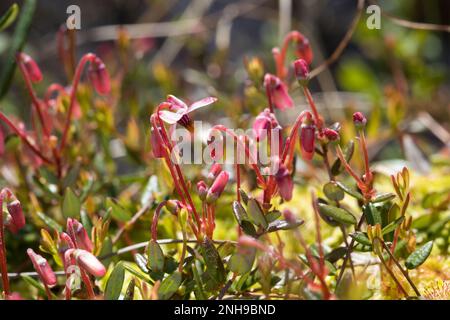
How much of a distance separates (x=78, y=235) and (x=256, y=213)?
8.6 inches

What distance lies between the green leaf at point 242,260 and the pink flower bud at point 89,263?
149 mm

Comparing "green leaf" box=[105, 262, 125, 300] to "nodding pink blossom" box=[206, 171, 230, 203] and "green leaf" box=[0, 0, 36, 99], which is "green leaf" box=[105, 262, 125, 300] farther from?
"green leaf" box=[0, 0, 36, 99]

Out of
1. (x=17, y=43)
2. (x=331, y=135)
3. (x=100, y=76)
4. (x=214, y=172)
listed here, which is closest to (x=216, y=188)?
(x=214, y=172)

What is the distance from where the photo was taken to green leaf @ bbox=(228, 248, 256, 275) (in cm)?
77

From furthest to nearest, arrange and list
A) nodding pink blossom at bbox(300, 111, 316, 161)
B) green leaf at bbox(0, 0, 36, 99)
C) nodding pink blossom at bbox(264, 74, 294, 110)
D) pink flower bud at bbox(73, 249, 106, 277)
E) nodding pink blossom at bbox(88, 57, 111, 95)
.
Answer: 1. green leaf at bbox(0, 0, 36, 99)
2. nodding pink blossom at bbox(88, 57, 111, 95)
3. nodding pink blossom at bbox(264, 74, 294, 110)
4. nodding pink blossom at bbox(300, 111, 316, 161)
5. pink flower bud at bbox(73, 249, 106, 277)

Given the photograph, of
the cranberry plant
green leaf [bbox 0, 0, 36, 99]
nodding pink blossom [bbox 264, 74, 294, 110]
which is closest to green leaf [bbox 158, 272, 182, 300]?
the cranberry plant

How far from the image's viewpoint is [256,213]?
2.59ft

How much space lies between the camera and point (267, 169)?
2.67 feet

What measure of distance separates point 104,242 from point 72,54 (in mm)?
452

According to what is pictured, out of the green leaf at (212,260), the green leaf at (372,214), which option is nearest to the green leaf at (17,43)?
the green leaf at (212,260)

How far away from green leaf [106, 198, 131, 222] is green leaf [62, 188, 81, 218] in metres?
0.05

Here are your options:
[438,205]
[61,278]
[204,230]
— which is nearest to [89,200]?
[61,278]

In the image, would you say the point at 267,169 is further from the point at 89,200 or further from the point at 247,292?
the point at 89,200

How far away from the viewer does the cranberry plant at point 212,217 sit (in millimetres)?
779
